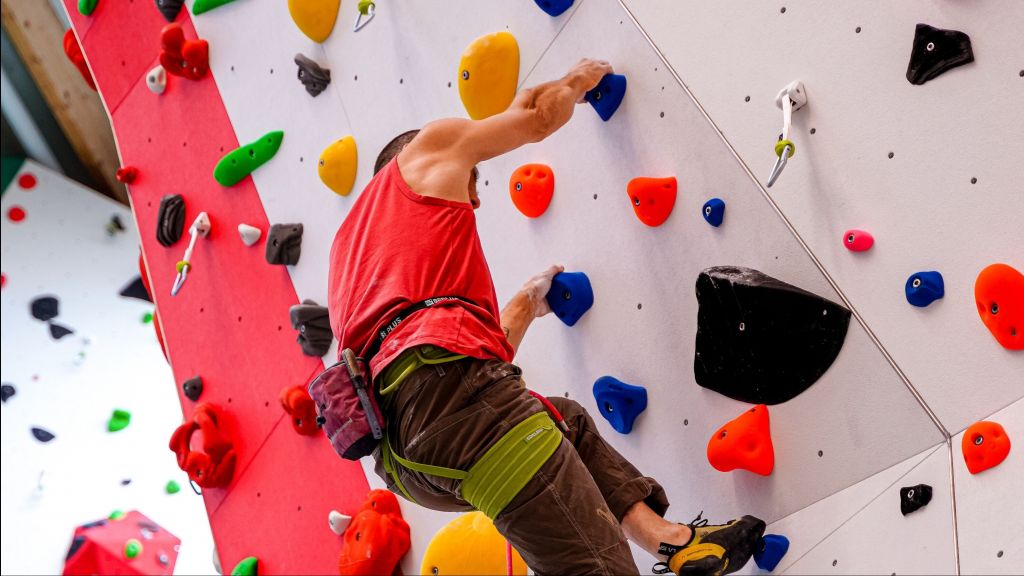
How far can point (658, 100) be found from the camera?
2.27 metres

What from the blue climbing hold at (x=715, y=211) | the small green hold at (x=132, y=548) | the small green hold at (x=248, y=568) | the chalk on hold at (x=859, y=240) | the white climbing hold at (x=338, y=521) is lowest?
the small green hold at (x=132, y=548)

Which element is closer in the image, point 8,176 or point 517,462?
point 517,462

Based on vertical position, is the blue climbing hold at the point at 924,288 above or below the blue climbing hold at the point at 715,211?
below

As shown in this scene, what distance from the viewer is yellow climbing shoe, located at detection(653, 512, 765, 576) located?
1.97 m

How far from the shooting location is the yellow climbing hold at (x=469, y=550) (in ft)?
8.27

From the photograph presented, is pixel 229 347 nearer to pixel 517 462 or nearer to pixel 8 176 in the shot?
pixel 517 462

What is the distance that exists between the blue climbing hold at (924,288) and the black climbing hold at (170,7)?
2.60 m

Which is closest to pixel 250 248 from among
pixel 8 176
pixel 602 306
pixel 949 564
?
pixel 602 306

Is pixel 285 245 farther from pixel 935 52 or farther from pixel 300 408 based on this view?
pixel 935 52

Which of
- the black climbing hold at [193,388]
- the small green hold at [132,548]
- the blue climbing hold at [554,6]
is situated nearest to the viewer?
the blue climbing hold at [554,6]

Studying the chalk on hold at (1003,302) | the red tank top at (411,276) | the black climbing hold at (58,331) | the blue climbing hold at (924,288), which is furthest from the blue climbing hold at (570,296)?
the black climbing hold at (58,331)

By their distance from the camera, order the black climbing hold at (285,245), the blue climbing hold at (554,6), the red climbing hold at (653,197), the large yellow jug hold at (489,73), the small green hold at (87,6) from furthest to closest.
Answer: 1. the small green hold at (87,6)
2. the black climbing hold at (285,245)
3. the large yellow jug hold at (489,73)
4. the blue climbing hold at (554,6)
5. the red climbing hold at (653,197)

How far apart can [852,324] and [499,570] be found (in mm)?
1071

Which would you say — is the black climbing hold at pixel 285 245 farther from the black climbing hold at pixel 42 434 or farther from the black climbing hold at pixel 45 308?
the black climbing hold at pixel 45 308
